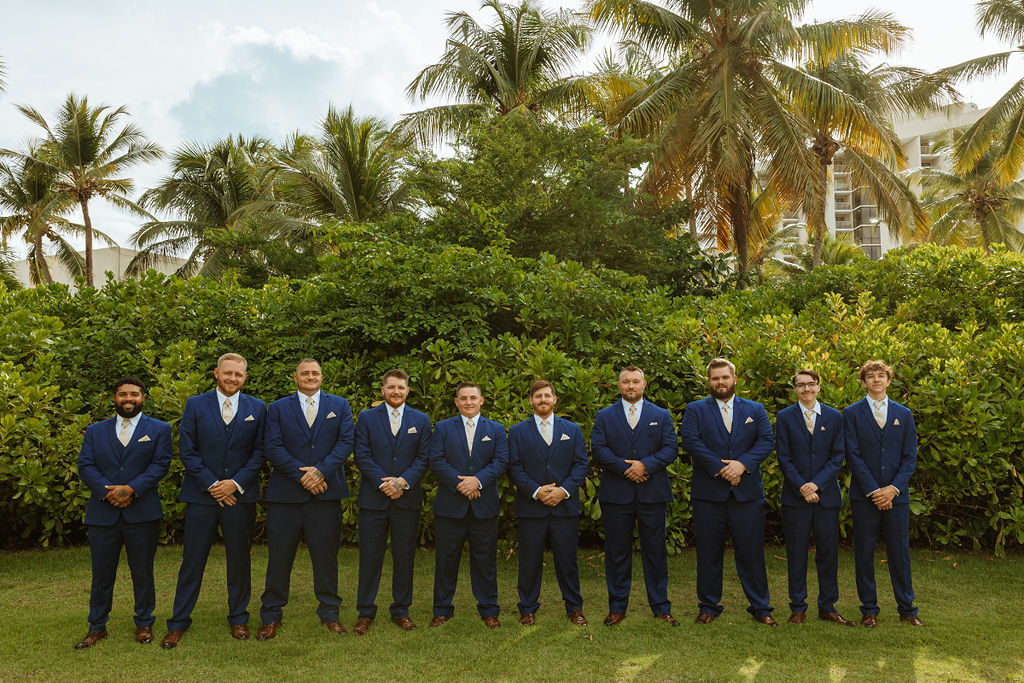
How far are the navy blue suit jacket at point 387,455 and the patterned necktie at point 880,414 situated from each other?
130 inches

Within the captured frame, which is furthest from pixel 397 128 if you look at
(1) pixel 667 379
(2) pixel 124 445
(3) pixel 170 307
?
(2) pixel 124 445

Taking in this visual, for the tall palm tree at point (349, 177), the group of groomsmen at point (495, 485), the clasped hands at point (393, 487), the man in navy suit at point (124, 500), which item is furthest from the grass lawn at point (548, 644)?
the tall palm tree at point (349, 177)

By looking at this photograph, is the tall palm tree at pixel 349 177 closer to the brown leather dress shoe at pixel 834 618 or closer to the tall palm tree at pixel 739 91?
the tall palm tree at pixel 739 91

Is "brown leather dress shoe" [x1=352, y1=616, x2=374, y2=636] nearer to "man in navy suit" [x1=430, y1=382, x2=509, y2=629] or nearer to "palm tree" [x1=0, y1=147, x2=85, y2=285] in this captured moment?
"man in navy suit" [x1=430, y1=382, x2=509, y2=629]

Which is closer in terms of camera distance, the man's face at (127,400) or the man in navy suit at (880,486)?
the man's face at (127,400)

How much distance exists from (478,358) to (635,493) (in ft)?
7.39

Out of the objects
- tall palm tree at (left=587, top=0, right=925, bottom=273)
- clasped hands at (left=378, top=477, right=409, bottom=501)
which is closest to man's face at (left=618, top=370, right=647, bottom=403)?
clasped hands at (left=378, top=477, right=409, bottom=501)

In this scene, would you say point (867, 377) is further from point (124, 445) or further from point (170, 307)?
point (170, 307)

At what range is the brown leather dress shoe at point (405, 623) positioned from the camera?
Answer: 5100mm

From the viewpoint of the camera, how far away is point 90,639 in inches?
188

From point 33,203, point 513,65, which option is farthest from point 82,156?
point 513,65

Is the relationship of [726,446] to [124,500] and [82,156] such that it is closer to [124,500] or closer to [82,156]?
[124,500]

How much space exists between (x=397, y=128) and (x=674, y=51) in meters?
7.25

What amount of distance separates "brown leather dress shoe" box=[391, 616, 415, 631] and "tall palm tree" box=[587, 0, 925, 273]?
1282cm
